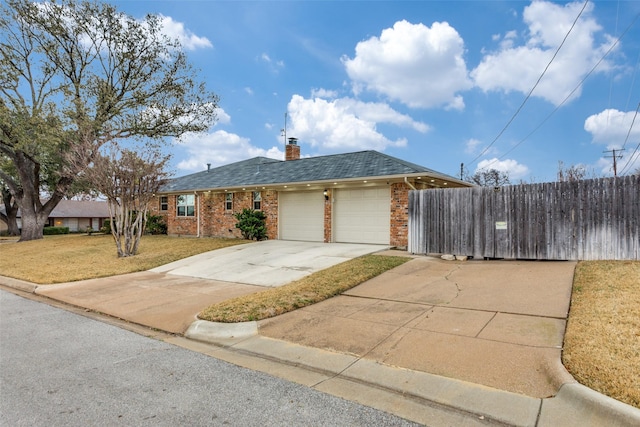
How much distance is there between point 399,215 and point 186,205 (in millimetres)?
12570

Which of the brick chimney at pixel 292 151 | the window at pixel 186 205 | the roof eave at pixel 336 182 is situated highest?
the brick chimney at pixel 292 151

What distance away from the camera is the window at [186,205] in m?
19.5

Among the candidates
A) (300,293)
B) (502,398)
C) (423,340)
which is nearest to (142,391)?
(423,340)

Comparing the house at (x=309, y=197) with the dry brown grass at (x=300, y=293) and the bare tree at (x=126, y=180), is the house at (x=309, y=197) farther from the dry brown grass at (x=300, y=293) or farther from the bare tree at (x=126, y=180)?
the bare tree at (x=126, y=180)

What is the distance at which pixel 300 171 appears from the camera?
16656mm

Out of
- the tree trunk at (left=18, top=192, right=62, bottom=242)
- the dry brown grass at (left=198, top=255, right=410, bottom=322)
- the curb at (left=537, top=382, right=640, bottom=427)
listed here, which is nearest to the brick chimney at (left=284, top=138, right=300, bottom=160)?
the dry brown grass at (left=198, top=255, right=410, bottom=322)

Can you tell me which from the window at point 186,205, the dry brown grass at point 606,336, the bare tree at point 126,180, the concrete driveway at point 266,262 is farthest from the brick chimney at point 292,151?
the dry brown grass at point 606,336

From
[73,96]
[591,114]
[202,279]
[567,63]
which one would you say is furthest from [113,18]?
[591,114]

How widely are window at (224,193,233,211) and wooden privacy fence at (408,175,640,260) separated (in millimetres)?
9975

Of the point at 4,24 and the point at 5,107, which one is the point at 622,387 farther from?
the point at 4,24

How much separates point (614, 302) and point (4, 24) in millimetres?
26859

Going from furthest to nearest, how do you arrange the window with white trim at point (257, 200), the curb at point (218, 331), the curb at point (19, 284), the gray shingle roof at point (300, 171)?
the window with white trim at point (257, 200)
the gray shingle roof at point (300, 171)
the curb at point (19, 284)
the curb at point (218, 331)

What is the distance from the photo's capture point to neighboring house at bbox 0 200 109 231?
4675 cm

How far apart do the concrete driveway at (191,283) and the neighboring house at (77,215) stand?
1774 inches
